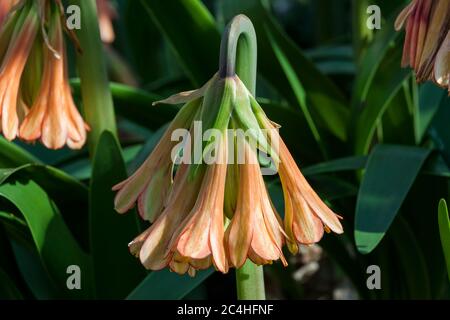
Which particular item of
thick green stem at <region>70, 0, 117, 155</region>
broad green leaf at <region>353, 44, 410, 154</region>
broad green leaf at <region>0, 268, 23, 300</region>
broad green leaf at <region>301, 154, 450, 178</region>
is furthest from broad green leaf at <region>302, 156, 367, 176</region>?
broad green leaf at <region>0, 268, 23, 300</region>

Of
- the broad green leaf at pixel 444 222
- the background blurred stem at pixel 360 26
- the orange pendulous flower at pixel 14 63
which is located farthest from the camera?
the background blurred stem at pixel 360 26

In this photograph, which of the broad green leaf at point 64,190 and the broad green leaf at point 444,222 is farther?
the broad green leaf at point 64,190

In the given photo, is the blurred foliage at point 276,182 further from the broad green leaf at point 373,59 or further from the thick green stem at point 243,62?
the thick green stem at point 243,62

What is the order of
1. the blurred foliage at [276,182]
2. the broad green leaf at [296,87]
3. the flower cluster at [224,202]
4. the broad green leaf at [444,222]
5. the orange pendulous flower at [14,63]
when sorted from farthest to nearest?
the broad green leaf at [296,87] < the blurred foliage at [276,182] < the orange pendulous flower at [14,63] < the broad green leaf at [444,222] < the flower cluster at [224,202]

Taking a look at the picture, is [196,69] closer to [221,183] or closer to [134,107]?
[134,107]

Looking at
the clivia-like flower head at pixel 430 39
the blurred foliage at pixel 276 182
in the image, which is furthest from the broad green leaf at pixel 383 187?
the clivia-like flower head at pixel 430 39

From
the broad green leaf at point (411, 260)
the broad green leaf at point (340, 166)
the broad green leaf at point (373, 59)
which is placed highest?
the broad green leaf at point (373, 59)
